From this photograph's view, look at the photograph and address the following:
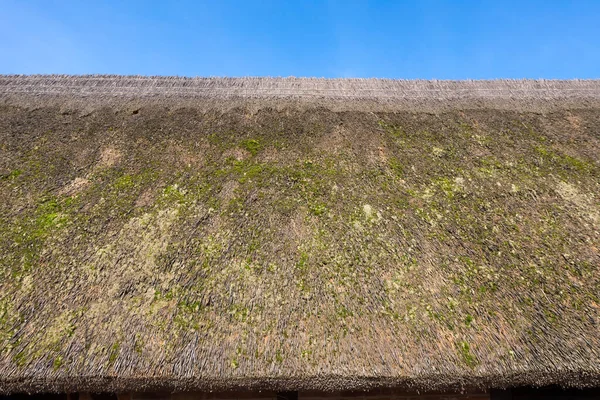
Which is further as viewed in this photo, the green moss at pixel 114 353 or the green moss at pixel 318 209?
the green moss at pixel 318 209

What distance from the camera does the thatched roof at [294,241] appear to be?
2260mm

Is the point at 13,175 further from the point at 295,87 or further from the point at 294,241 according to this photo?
the point at 295,87

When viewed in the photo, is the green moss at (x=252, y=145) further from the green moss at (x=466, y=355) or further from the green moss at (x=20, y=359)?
the green moss at (x=466, y=355)

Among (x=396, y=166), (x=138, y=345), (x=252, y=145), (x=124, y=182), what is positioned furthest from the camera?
(x=252, y=145)

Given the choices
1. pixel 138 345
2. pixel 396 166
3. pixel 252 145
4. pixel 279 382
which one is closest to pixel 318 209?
pixel 396 166

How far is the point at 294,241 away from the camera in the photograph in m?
2.90

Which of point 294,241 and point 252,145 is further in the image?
point 252,145

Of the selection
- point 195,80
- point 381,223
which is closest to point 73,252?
point 381,223

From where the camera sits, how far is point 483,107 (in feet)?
14.8

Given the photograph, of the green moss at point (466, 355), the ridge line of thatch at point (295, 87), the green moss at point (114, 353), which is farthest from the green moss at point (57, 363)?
the ridge line of thatch at point (295, 87)

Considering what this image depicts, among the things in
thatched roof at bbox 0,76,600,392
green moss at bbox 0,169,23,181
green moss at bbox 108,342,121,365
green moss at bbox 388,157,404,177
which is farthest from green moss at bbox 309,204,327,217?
green moss at bbox 0,169,23,181

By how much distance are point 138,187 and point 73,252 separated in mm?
845

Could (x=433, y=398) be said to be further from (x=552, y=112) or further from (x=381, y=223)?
(x=552, y=112)

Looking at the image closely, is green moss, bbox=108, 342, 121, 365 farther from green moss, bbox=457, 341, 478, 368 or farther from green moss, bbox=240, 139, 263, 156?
green moss, bbox=457, 341, 478, 368
